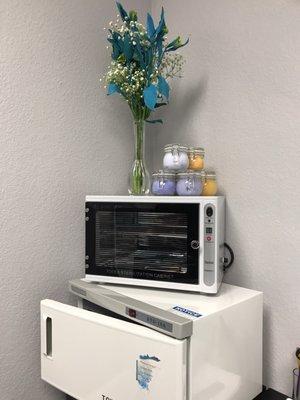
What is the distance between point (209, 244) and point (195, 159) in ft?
1.03

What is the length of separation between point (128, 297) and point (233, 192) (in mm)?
517

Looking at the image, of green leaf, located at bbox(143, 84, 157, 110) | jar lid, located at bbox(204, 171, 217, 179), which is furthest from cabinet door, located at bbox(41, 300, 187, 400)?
green leaf, located at bbox(143, 84, 157, 110)

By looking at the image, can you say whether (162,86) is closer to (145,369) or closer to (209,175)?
(209,175)

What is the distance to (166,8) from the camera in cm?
148

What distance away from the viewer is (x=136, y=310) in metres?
0.91

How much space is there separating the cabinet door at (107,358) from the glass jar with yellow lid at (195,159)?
555mm

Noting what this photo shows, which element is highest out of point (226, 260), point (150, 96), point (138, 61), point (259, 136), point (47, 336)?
point (138, 61)

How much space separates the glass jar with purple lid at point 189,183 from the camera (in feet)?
3.70

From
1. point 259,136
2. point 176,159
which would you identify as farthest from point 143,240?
point 259,136

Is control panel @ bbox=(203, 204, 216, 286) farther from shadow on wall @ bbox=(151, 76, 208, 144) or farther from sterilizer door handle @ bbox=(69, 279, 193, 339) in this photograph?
shadow on wall @ bbox=(151, 76, 208, 144)

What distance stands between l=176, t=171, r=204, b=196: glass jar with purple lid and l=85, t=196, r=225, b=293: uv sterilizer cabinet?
0.08m

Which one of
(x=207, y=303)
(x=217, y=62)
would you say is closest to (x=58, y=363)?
(x=207, y=303)

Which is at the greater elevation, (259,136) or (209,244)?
(259,136)

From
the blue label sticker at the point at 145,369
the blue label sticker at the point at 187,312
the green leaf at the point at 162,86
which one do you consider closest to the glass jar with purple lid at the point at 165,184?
the green leaf at the point at 162,86
